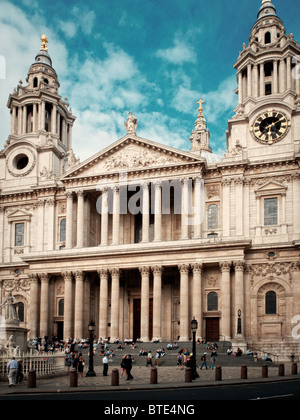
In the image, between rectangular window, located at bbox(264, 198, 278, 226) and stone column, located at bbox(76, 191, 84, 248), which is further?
stone column, located at bbox(76, 191, 84, 248)

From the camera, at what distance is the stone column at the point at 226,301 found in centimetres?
4925

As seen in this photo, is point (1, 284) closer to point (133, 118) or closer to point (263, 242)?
point (133, 118)

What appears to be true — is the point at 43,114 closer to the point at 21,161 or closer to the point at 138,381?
the point at 21,161

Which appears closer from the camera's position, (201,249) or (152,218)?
(201,249)

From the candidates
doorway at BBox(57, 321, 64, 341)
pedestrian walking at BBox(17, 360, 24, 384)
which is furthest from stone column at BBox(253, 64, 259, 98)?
pedestrian walking at BBox(17, 360, 24, 384)

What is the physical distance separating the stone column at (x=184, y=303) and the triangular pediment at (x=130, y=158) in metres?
10.7

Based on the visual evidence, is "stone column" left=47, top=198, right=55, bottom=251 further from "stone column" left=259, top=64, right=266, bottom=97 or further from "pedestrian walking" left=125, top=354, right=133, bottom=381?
"pedestrian walking" left=125, top=354, right=133, bottom=381

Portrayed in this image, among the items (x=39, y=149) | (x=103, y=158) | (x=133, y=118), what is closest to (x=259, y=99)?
(x=133, y=118)

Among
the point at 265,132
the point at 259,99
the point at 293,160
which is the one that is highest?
the point at 259,99

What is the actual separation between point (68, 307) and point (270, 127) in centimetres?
2690

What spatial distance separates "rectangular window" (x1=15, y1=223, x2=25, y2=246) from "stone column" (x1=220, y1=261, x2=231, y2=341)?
23869 mm

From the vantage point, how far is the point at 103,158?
57719mm

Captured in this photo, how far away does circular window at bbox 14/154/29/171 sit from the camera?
6596cm

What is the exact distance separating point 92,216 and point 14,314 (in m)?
23.5
